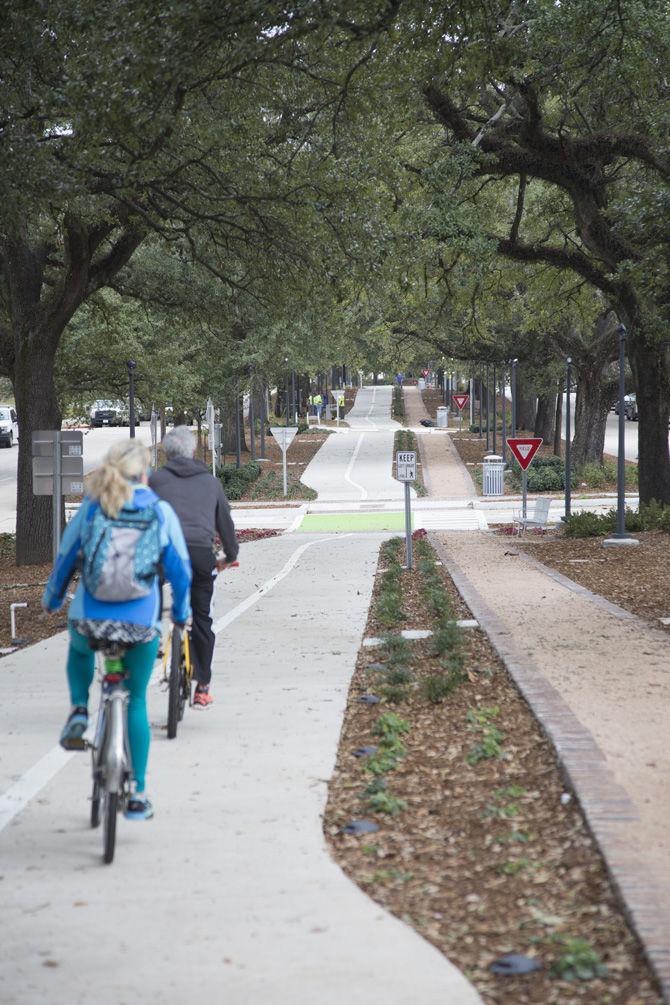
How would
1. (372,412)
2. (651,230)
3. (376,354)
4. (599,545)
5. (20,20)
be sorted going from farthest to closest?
1. (372,412)
2. (376,354)
3. (599,545)
4. (651,230)
5. (20,20)

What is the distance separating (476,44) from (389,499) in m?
30.2

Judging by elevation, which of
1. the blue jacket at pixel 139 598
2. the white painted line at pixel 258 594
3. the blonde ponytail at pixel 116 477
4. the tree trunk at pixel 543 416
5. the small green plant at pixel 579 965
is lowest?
the white painted line at pixel 258 594

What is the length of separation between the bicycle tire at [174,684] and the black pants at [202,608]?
393mm

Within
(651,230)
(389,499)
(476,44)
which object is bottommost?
(389,499)

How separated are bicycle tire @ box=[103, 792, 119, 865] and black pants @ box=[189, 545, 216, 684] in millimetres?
2509

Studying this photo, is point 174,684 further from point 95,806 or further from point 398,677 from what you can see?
point 398,677

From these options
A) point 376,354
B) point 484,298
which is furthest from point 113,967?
point 376,354

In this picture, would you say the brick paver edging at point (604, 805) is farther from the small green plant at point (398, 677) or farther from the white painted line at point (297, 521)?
the white painted line at point (297, 521)

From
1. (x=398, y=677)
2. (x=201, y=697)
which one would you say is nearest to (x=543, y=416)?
(x=398, y=677)

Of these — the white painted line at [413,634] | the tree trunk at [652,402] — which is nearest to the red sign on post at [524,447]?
the tree trunk at [652,402]

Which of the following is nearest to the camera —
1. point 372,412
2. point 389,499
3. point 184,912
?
point 184,912

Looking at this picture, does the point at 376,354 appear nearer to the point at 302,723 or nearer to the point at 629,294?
the point at 629,294

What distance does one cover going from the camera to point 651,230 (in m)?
13.7

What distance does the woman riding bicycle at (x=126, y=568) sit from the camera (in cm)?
548
